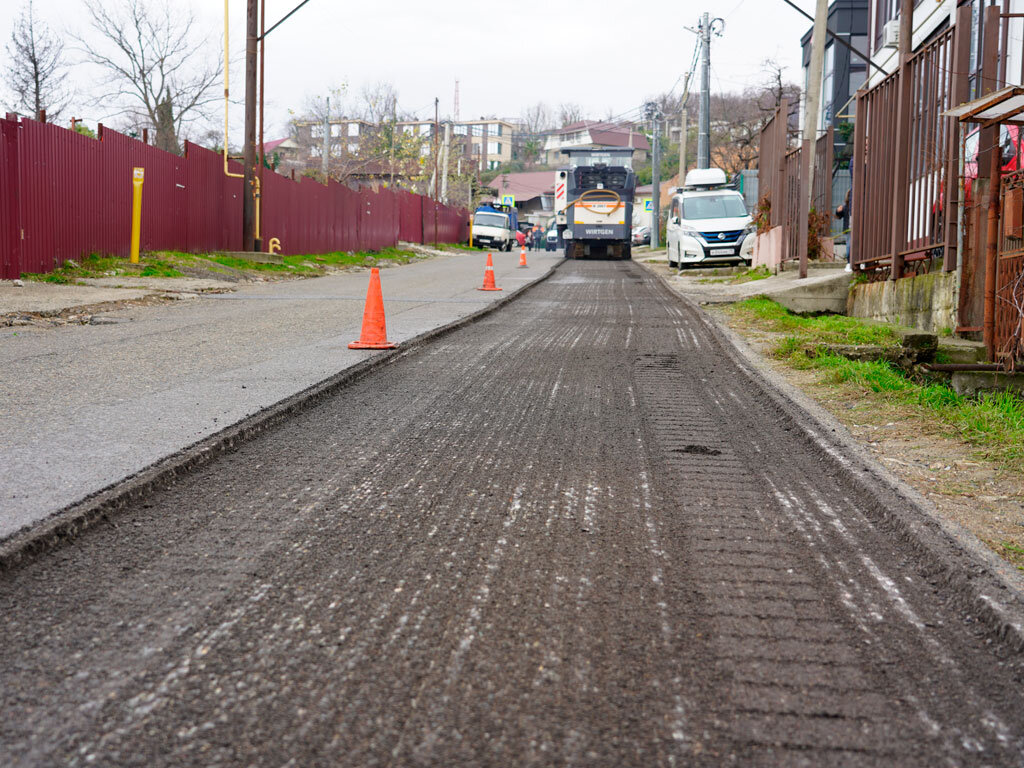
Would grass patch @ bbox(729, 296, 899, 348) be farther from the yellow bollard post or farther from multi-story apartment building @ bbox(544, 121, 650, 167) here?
multi-story apartment building @ bbox(544, 121, 650, 167)

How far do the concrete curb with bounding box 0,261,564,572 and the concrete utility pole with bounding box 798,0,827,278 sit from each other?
373 inches

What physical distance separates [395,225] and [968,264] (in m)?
34.2

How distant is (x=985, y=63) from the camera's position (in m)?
8.25

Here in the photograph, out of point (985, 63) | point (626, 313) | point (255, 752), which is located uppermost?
point (985, 63)

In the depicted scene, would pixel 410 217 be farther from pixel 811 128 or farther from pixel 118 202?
pixel 811 128

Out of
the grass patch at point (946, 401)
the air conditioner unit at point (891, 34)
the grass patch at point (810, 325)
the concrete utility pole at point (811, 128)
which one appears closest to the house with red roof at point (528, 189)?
the air conditioner unit at point (891, 34)

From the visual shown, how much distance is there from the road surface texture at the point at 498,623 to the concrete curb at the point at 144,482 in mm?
68

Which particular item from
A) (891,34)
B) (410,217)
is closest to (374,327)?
(891,34)

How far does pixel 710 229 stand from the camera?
24750 millimetres

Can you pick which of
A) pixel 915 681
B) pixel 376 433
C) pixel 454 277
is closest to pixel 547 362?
pixel 376 433

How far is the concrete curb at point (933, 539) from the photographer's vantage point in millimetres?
2906

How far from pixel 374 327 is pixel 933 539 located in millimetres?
6148

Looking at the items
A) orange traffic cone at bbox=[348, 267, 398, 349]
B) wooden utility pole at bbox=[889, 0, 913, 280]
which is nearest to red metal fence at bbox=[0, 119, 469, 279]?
orange traffic cone at bbox=[348, 267, 398, 349]

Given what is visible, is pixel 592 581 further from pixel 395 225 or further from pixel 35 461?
pixel 395 225
